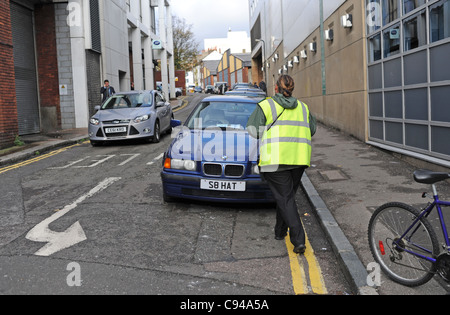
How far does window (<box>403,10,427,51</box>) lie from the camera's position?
27.0 feet

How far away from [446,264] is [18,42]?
735 inches

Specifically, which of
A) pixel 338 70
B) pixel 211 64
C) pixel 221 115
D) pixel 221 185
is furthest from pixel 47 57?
pixel 211 64

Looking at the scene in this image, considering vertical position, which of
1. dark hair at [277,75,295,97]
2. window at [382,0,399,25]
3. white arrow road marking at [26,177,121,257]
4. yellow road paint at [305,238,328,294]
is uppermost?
window at [382,0,399,25]

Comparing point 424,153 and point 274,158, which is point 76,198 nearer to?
point 274,158

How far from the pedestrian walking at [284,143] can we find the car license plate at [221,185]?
1223mm

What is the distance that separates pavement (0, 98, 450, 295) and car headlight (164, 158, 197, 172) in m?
1.74

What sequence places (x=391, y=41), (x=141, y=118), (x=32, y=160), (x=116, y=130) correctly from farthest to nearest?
(x=141, y=118) < (x=116, y=130) < (x=32, y=160) < (x=391, y=41)

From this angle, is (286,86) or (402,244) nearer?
(402,244)

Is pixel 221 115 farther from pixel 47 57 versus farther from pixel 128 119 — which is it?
pixel 47 57

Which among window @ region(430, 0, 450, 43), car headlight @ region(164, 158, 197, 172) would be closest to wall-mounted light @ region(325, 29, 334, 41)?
window @ region(430, 0, 450, 43)

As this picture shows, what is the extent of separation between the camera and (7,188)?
8.11 m

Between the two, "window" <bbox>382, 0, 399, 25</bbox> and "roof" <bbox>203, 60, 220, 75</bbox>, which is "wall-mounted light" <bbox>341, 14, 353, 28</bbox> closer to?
"window" <bbox>382, 0, 399, 25</bbox>

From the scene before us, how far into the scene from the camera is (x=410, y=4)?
29.1 ft

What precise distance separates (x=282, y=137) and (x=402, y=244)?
152 cm
